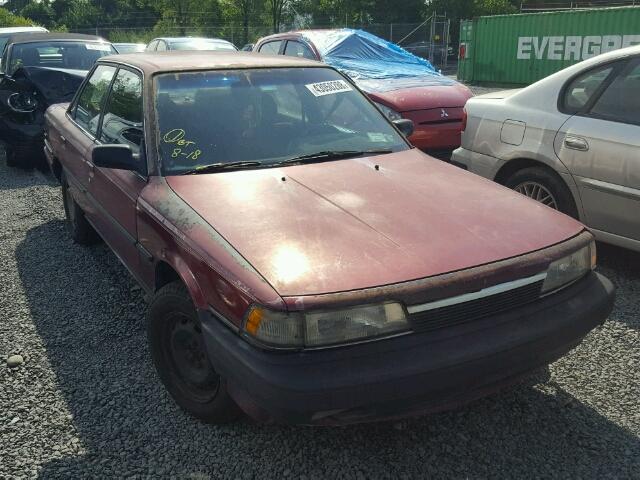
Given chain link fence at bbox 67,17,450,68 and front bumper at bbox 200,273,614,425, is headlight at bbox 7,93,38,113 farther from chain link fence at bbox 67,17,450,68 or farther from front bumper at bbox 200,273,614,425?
chain link fence at bbox 67,17,450,68

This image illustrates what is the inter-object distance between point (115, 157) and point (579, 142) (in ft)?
10.1

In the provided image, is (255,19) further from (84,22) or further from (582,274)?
(582,274)

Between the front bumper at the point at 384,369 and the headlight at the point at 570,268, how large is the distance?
174 mm

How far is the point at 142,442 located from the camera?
2.64 m

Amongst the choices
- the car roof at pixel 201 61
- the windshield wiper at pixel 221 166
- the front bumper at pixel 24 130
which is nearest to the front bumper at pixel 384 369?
the windshield wiper at pixel 221 166

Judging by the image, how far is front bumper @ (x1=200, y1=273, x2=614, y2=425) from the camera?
206 centimetres

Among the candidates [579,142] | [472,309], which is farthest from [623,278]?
[472,309]

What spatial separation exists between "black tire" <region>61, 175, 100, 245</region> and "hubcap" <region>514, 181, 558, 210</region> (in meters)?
3.42

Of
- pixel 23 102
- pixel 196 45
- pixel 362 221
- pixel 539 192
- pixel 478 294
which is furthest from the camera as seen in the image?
pixel 196 45

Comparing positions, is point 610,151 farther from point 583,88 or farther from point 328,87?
point 328,87

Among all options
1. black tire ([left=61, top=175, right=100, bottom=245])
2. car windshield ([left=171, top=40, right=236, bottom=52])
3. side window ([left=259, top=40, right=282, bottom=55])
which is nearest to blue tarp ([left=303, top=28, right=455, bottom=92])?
side window ([left=259, top=40, right=282, bottom=55])

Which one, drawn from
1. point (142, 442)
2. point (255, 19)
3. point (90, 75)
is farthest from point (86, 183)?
point (255, 19)

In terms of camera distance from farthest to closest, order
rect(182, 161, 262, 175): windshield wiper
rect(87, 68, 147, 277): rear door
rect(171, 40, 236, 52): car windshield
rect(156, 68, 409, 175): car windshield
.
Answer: rect(171, 40, 236, 52): car windshield
rect(87, 68, 147, 277): rear door
rect(156, 68, 409, 175): car windshield
rect(182, 161, 262, 175): windshield wiper

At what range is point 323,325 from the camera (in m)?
2.09
